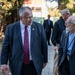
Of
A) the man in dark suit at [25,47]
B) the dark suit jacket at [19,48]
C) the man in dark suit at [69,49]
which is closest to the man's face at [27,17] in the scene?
the man in dark suit at [25,47]

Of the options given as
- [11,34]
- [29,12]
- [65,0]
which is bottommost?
[65,0]

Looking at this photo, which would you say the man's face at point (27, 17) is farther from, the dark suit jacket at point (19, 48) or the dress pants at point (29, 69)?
the dress pants at point (29, 69)

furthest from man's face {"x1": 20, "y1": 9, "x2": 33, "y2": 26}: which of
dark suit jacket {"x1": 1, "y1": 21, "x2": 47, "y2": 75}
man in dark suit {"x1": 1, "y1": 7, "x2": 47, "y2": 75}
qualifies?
dark suit jacket {"x1": 1, "y1": 21, "x2": 47, "y2": 75}

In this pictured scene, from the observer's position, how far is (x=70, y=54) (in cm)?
666

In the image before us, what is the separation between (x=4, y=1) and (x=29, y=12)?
2475cm

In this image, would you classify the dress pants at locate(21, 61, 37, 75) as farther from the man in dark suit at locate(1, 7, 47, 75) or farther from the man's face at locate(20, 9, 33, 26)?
the man's face at locate(20, 9, 33, 26)

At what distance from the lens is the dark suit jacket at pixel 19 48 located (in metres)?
6.66

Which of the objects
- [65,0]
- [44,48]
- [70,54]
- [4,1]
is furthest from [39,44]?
[65,0]

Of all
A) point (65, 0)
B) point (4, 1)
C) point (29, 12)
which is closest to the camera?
point (29, 12)

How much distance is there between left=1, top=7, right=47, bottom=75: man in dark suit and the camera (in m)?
6.61

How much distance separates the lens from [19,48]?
665 cm

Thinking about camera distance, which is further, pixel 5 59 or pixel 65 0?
pixel 65 0

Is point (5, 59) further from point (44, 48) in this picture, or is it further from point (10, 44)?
point (44, 48)

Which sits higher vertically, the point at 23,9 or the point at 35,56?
the point at 23,9
